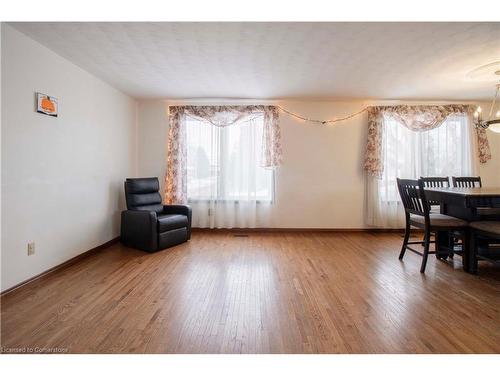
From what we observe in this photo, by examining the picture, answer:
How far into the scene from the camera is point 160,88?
13.4 ft

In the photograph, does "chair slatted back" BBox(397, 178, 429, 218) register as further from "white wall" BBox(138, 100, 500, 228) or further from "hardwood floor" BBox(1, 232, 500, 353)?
"white wall" BBox(138, 100, 500, 228)

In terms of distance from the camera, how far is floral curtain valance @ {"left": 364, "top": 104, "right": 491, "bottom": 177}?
182 inches

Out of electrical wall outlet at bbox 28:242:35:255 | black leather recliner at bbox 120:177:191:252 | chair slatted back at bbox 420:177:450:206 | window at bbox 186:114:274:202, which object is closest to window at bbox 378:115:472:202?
chair slatted back at bbox 420:177:450:206

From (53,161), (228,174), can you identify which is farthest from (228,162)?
(53,161)

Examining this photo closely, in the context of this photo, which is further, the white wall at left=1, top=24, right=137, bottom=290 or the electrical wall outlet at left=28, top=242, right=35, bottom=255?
the electrical wall outlet at left=28, top=242, right=35, bottom=255

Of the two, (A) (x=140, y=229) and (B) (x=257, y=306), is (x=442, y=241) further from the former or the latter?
(A) (x=140, y=229)

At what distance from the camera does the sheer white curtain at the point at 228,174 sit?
475cm

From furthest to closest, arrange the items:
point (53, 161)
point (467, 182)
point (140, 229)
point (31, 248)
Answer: point (467, 182)
point (140, 229)
point (53, 161)
point (31, 248)

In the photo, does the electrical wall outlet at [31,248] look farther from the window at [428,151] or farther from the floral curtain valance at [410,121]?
the window at [428,151]

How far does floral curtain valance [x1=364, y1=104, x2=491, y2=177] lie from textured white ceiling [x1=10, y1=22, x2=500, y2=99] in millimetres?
475

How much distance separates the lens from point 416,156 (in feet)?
15.4

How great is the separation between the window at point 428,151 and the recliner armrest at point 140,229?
3.87m

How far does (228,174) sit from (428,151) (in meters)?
3.59

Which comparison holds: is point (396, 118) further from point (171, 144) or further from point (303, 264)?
point (171, 144)
